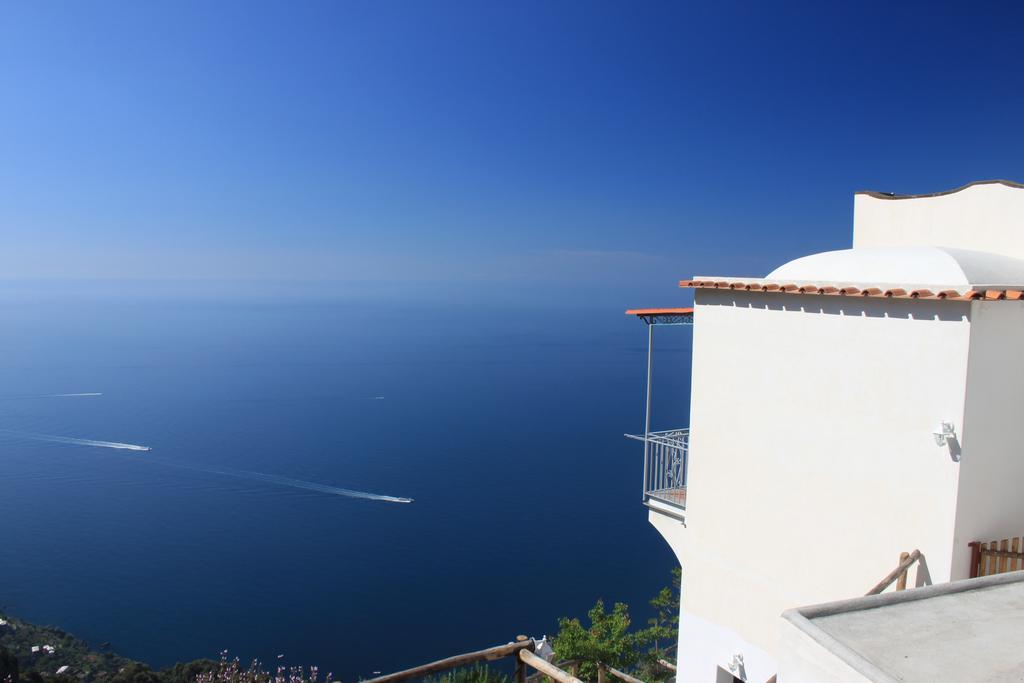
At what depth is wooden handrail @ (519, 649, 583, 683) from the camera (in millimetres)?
4785

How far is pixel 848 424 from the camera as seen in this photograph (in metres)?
5.36

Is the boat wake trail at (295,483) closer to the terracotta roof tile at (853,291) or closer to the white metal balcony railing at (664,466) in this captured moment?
the white metal balcony railing at (664,466)

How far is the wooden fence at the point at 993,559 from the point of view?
4.69 metres

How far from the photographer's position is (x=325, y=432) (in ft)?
222

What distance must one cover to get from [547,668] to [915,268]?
4595mm

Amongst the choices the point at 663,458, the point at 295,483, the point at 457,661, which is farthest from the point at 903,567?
the point at 295,483

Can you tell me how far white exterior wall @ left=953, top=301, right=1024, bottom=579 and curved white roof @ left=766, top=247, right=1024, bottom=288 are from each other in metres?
0.66

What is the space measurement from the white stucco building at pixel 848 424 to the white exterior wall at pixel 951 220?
0.05 feet

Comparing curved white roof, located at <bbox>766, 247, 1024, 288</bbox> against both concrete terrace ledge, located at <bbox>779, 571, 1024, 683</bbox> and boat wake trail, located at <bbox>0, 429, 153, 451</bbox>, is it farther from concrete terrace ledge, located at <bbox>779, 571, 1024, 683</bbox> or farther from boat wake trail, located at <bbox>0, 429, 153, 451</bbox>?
boat wake trail, located at <bbox>0, 429, 153, 451</bbox>

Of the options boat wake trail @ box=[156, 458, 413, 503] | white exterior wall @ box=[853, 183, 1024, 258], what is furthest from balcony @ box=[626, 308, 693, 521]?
boat wake trail @ box=[156, 458, 413, 503]

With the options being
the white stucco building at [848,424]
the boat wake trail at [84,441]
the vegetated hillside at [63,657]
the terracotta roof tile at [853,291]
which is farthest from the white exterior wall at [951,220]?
the boat wake trail at [84,441]

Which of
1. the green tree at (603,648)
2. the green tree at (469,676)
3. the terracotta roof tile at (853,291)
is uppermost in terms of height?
the terracotta roof tile at (853,291)

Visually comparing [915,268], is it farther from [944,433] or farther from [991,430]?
[944,433]

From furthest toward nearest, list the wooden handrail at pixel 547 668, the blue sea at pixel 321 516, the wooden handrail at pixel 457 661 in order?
the blue sea at pixel 321 516, the wooden handrail at pixel 457 661, the wooden handrail at pixel 547 668
